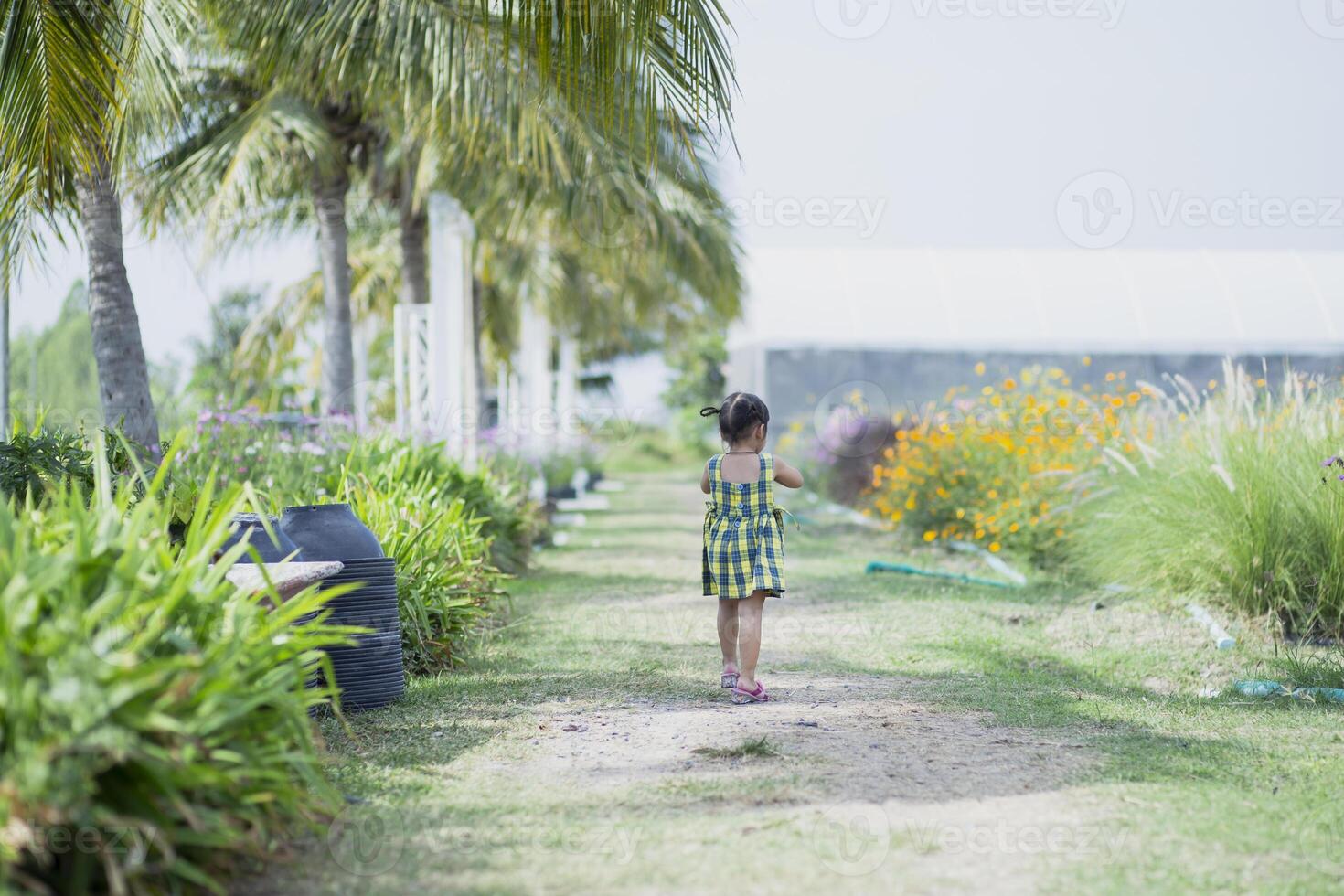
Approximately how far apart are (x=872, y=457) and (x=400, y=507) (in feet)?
32.7

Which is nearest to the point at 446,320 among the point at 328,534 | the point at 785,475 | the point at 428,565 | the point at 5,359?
the point at 5,359

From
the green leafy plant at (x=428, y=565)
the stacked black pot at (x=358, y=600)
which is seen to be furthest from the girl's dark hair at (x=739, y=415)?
the green leafy plant at (x=428, y=565)

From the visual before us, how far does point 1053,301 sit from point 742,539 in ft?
60.5

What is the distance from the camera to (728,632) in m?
5.57

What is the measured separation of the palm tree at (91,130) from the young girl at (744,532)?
8.62 ft

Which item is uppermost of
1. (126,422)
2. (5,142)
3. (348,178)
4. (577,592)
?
(348,178)

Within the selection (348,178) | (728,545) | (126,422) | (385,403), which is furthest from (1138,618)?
(385,403)

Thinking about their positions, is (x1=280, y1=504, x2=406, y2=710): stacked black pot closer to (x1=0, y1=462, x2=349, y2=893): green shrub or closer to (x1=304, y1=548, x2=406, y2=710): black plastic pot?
(x1=304, y1=548, x2=406, y2=710): black plastic pot

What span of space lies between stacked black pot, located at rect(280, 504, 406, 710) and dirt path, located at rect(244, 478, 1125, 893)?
16 centimetres

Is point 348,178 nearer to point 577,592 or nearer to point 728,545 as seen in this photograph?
point 577,592

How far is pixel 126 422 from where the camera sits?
6.37 m

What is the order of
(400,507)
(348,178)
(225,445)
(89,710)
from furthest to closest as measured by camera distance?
1. (348,178)
2. (225,445)
3. (400,507)
4. (89,710)

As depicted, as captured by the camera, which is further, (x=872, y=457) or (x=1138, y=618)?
(x=872, y=457)

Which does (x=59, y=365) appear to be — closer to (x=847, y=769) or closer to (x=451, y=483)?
(x=451, y=483)
